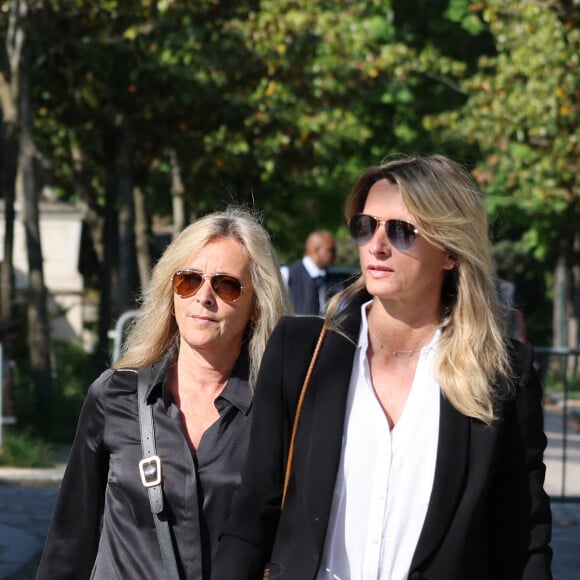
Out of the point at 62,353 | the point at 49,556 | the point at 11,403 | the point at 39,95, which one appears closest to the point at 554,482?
the point at 11,403

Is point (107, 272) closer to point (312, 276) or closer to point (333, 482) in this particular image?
point (312, 276)

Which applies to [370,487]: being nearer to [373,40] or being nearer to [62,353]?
[373,40]

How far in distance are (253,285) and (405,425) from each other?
3.03 ft

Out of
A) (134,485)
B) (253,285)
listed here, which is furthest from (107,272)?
(134,485)

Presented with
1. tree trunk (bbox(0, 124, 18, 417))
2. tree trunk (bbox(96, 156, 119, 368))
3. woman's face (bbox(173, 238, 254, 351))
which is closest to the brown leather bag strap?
woman's face (bbox(173, 238, 254, 351))

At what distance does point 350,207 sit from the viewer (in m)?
3.35

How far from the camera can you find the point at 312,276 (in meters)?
12.8

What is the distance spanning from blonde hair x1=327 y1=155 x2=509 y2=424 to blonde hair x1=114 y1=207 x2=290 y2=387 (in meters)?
0.65

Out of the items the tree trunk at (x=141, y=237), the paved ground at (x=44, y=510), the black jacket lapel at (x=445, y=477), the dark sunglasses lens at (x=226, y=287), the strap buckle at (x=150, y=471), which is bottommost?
the paved ground at (x=44, y=510)

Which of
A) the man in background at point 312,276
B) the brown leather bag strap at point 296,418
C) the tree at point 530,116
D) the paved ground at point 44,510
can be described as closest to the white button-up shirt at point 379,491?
the brown leather bag strap at point 296,418

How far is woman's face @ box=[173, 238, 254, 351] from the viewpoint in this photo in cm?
377

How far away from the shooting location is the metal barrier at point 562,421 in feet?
36.2

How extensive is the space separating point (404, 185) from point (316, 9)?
15179 mm

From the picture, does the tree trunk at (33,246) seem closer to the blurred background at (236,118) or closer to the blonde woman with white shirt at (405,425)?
the blurred background at (236,118)
